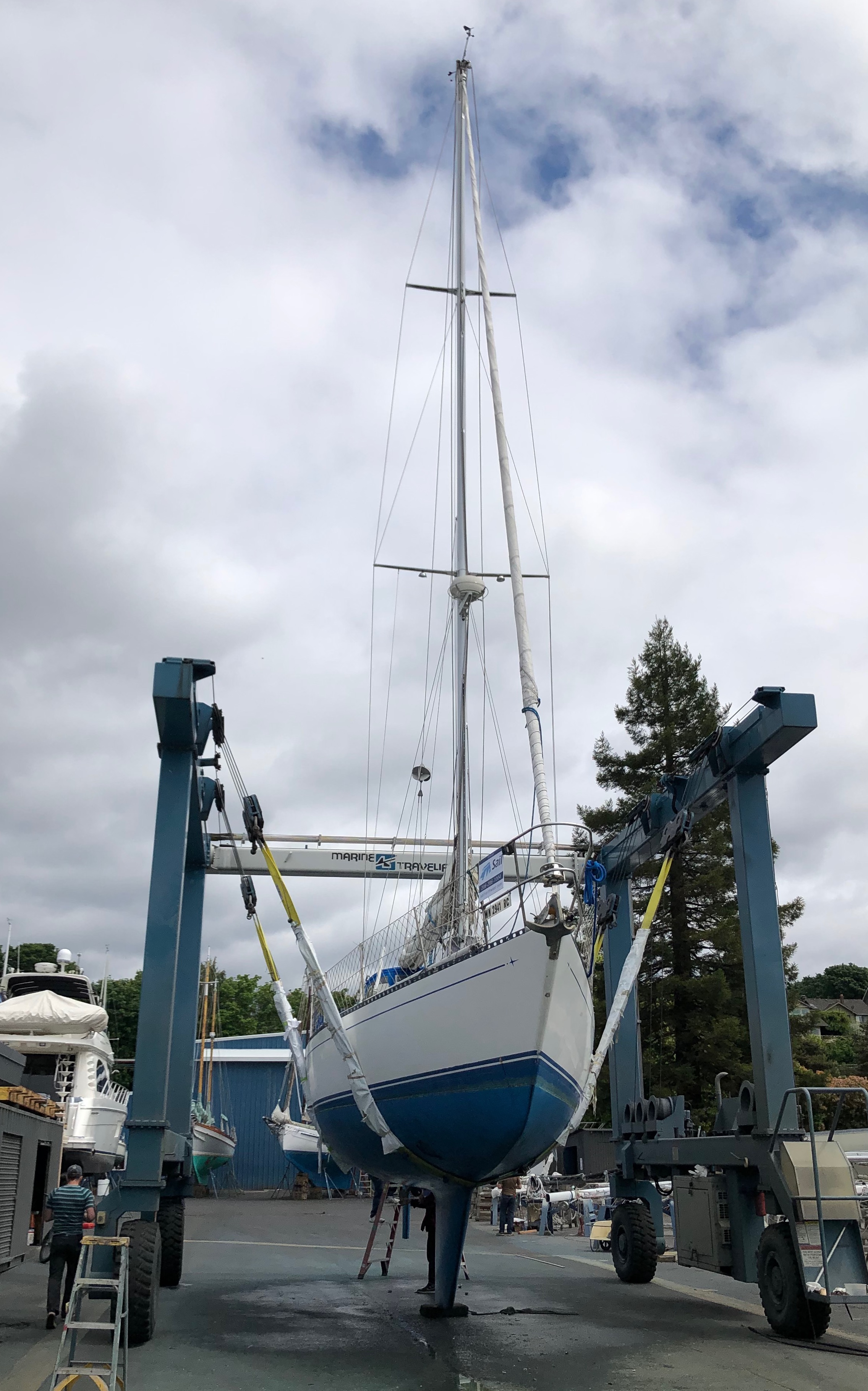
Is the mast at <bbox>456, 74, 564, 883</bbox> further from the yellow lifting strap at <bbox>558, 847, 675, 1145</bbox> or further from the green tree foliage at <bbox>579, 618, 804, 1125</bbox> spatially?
the green tree foliage at <bbox>579, 618, 804, 1125</bbox>

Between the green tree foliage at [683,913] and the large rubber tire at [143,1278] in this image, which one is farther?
the green tree foliage at [683,913]

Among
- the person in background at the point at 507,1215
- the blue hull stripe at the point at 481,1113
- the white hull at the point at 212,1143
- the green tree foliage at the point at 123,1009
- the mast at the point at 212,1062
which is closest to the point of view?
the blue hull stripe at the point at 481,1113

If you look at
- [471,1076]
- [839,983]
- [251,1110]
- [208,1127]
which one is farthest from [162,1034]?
[839,983]

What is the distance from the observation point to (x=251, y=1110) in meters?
35.2

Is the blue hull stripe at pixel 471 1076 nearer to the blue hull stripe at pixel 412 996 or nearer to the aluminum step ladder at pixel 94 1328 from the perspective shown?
the blue hull stripe at pixel 412 996

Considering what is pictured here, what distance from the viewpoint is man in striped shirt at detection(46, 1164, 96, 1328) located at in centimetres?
825

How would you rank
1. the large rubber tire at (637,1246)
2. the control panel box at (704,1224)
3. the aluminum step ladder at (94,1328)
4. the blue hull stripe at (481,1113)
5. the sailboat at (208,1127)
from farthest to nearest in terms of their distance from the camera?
the sailboat at (208,1127) < the large rubber tire at (637,1246) < the control panel box at (704,1224) < the blue hull stripe at (481,1113) < the aluminum step ladder at (94,1328)

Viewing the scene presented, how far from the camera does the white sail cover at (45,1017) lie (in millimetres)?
22422

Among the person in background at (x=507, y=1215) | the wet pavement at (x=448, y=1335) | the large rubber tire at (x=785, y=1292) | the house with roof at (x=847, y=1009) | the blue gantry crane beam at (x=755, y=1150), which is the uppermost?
the house with roof at (x=847, y=1009)

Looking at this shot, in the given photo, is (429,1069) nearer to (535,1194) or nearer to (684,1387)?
(684,1387)

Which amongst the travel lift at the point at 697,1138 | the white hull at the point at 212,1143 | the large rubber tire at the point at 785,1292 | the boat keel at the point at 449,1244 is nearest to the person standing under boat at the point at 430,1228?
the boat keel at the point at 449,1244

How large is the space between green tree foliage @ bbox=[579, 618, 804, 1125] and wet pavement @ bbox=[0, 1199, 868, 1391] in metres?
10.6


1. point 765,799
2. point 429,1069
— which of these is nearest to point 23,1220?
point 429,1069

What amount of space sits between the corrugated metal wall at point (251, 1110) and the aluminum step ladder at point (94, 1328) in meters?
27.6
